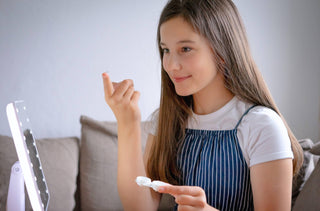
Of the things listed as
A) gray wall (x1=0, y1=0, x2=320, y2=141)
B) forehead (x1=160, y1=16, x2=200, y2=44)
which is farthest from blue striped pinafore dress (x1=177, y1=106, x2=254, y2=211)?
gray wall (x1=0, y1=0, x2=320, y2=141)

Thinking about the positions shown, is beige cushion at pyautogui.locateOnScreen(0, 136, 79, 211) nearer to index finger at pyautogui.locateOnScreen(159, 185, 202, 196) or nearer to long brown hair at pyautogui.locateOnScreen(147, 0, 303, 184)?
long brown hair at pyautogui.locateOnScreen(147, 0, 303, 184)

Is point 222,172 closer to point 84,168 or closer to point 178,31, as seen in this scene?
point 178,31

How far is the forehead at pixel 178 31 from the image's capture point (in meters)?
1.03

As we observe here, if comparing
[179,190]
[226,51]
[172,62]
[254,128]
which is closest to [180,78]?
[172,62]

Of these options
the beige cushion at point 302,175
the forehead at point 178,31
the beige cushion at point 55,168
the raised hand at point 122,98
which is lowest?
the beige cushion at point 302,175

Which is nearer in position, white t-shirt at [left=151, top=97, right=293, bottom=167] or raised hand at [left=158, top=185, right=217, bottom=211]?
raised hand at [left=158, top=185, right=217, bottom=211]

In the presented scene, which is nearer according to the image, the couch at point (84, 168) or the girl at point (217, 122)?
the girl at point (217, 122)

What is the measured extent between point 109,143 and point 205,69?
0.87 meters

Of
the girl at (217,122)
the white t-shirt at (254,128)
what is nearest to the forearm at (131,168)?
the girl at (217,122)

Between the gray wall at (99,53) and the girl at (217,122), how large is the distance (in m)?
0.83

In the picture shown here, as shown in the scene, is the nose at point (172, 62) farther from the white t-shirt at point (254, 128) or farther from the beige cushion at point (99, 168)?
the beige cushion at point (99, 168)

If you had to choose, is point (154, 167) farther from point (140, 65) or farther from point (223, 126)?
point (140, 65)

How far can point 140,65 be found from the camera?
6.64ft

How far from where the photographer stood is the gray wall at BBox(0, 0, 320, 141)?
5.84 ft
